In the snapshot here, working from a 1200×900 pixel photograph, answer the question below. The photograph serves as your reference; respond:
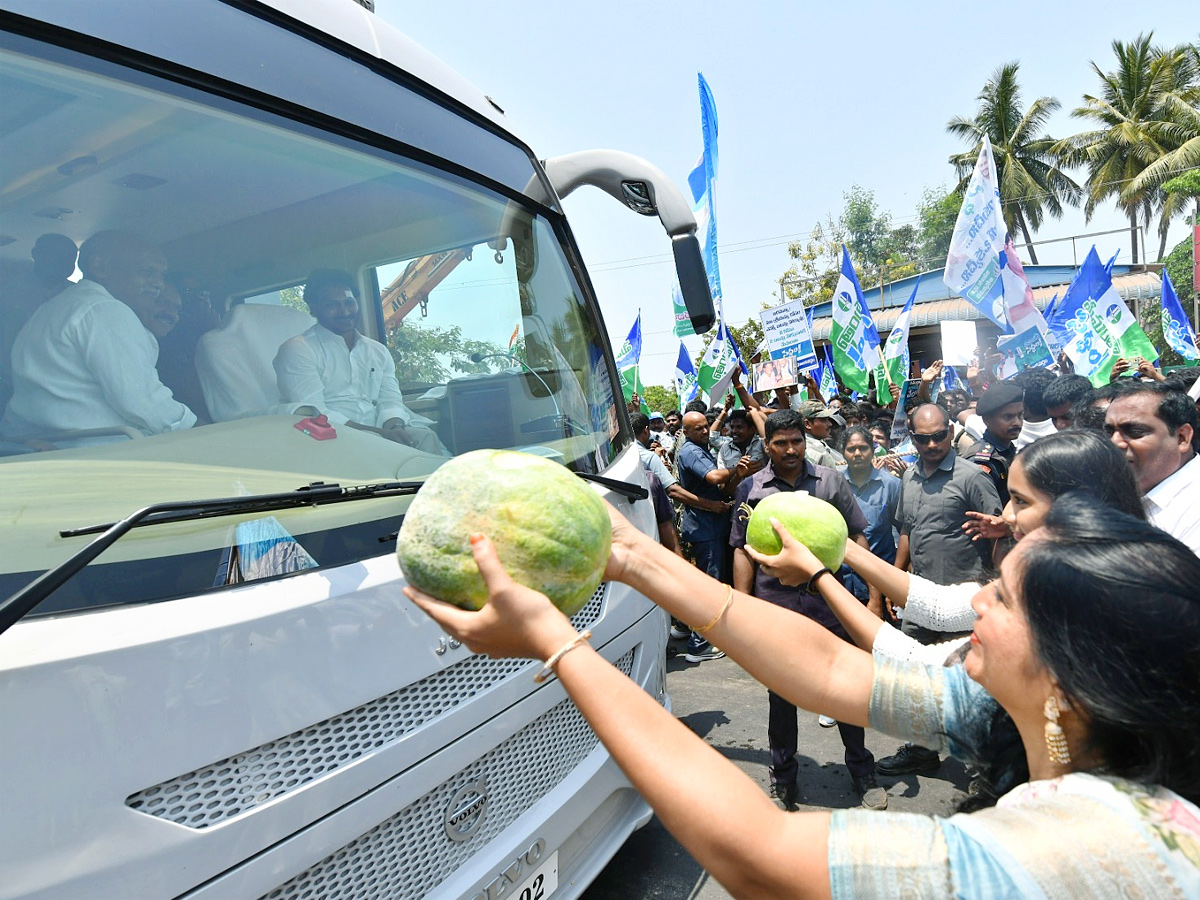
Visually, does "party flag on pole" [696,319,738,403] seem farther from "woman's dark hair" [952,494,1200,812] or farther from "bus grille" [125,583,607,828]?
"woman's dark hair" [952,494,1200,812]

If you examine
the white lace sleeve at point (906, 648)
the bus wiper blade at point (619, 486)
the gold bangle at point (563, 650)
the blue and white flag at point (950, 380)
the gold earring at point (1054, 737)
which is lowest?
the blue and white flag at point (950, 380)

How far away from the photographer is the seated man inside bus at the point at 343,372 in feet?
8.36

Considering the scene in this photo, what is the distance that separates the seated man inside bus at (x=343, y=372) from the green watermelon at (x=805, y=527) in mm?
1299

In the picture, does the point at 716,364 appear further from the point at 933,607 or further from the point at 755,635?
the point at 755,635

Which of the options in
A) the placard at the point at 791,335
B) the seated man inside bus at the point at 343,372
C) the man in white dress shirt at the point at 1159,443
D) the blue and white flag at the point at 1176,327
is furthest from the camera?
the blue and white flag at the point at 1176,327

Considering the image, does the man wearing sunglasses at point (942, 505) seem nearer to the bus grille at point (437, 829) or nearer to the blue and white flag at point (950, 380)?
the bus grille at point (437, 829)

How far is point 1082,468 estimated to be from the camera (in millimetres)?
2754

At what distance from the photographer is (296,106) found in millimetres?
2641

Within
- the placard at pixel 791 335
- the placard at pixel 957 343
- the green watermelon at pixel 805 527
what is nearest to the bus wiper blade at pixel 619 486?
the green watermelon at pixel 805 527

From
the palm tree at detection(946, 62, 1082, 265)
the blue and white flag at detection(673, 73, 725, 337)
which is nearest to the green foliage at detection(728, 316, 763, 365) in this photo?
the palm tree at detection(946, 62, 1082, 265)

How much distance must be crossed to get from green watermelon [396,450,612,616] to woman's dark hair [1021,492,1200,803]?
2.94 ft

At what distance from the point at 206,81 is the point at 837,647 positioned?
251cm

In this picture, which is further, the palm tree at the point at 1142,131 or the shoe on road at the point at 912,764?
the palm tree at the point at 1142,131

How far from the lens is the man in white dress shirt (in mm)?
3469
